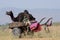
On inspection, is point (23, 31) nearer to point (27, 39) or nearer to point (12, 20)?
point (12, 20)

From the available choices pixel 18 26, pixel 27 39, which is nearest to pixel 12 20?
pixel 18 26

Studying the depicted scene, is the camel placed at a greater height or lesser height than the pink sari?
greater

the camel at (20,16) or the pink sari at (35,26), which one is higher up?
the camel at (20,16)

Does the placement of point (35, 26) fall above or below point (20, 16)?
below

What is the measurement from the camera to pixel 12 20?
29219 millimetres

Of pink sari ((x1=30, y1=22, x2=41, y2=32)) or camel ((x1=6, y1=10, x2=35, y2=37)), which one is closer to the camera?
pink sari ((x1=30, y1=22, x2=41, y2=32))

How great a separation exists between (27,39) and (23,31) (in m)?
3.70

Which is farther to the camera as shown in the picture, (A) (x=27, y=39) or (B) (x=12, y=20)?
(B) (x=12, y=20)

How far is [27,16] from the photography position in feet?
93.5

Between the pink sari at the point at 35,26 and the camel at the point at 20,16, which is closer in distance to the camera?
the pink sari at the point at 35,26

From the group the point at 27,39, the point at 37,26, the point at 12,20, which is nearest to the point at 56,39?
the point at 27,39

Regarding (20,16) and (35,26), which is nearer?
(35,26)

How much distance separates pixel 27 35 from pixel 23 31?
0.57 meters

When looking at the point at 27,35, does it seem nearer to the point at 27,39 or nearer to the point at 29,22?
the point at 29,22
